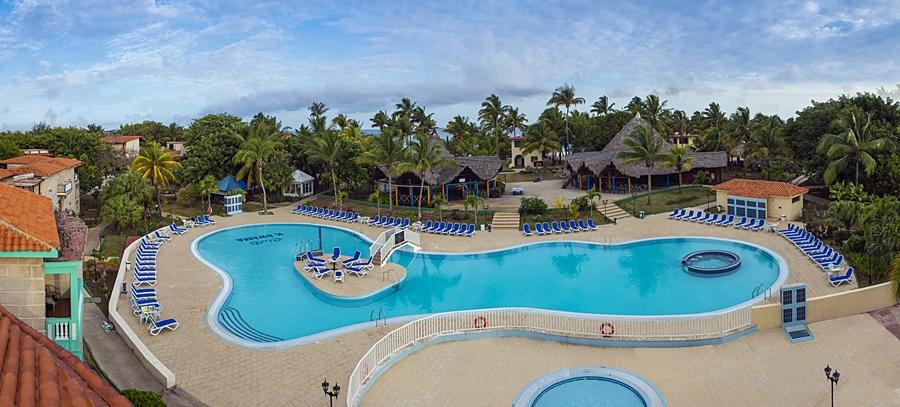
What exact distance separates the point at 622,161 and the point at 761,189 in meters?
10.9

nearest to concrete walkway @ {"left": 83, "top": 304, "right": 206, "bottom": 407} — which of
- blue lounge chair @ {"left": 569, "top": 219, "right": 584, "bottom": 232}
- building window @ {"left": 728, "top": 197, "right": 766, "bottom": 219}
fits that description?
blue lounge chair @ {"left": 569, "top": 219, "right": 584, "bottom": 232}

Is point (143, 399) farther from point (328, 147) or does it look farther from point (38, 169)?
point (328, 147)

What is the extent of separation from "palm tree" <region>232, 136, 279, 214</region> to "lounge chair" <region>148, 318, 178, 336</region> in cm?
2142

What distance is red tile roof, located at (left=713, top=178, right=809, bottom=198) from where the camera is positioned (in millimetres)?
29641

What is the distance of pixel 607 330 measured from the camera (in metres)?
14.0

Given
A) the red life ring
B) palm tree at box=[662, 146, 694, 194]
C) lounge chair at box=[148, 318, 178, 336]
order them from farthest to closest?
palm tree at box=[662, 146, 694, 194] < lounge chair at box=[148, 318, 178, 336] < the red life ring

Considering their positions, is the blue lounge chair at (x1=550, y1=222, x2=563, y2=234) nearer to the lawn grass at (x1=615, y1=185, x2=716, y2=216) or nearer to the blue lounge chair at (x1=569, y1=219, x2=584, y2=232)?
the blue lounge chair at (x1=569, y1=219, x2=584, y2=232)

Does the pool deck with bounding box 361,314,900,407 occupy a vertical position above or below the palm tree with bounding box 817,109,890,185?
below

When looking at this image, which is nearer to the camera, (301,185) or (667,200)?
(667,200)

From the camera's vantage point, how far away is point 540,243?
90.2 ft

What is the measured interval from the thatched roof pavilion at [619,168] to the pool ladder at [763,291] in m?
21.0

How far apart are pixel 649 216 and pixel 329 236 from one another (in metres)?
17.7

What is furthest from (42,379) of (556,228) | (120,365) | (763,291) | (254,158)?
(254,158)

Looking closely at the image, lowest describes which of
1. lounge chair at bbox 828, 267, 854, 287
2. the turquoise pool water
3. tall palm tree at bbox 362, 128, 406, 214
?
the turquoise pool water
